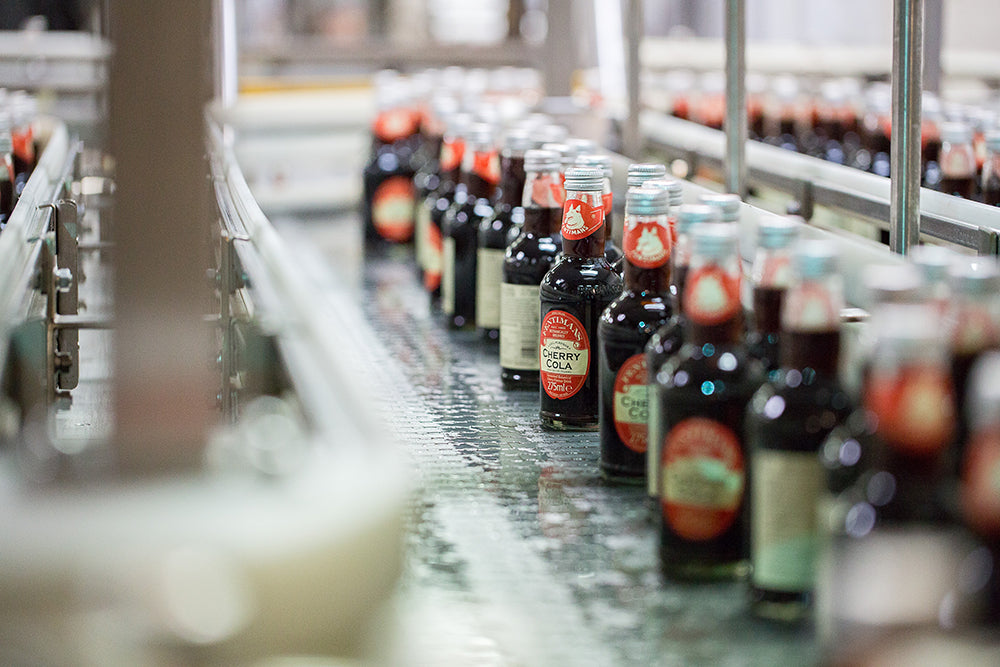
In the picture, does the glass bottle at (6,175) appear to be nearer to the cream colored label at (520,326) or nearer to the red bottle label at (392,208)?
the cream colored label at (520,326)

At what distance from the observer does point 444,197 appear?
2471mm

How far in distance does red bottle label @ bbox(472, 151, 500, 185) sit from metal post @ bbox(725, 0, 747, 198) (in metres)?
0.38

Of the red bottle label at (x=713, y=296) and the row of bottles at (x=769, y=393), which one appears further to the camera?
the red bottle label at (x=713, y=296)

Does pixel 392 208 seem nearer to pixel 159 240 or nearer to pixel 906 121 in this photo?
pixel 906 121

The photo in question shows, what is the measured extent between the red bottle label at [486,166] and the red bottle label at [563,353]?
67 centimetres

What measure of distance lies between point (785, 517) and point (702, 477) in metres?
0.10

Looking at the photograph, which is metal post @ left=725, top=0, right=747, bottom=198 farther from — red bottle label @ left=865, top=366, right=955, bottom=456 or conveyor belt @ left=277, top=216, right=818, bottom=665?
red bottle label @ left=865, top=366, right=955, bottom=456

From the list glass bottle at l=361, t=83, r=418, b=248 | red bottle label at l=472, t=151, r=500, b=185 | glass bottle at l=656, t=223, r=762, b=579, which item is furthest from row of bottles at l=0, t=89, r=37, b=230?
glass bottle at l=656, t=223, r=762, b=579

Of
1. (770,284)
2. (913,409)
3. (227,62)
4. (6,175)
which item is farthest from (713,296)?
(227,62)

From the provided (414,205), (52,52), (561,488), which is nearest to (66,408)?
(561,488)

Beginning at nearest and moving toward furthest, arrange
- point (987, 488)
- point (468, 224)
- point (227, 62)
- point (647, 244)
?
point (987, 488) → point (647, 244) → point (468, 224) → point (227, 62)

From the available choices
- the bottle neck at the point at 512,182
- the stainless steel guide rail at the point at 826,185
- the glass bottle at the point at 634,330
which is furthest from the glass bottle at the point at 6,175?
the stainless steel guide rail at the point at 826,185

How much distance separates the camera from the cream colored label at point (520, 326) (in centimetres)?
173

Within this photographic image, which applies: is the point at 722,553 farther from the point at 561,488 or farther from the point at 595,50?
the point at 595,50
